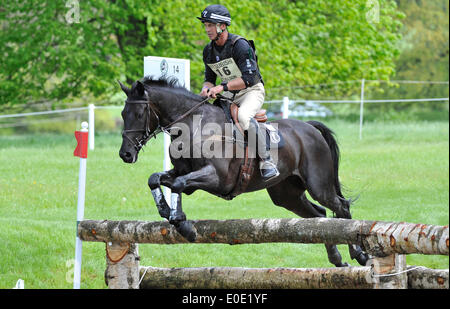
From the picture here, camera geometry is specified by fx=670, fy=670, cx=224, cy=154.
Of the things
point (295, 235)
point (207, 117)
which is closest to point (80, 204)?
point (207, 117)

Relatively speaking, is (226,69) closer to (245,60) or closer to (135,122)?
(245,60)

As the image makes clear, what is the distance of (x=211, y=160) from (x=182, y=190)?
51cm

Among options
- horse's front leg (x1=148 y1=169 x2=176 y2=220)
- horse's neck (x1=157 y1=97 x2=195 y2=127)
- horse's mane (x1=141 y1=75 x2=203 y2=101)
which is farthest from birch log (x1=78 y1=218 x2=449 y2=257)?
horse's mane (x1=141 y1=75 x2=203 y2=101)

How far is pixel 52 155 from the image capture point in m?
14.9

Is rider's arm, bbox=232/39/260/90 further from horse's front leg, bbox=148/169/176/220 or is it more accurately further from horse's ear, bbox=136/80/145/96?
horse's front leg, bbox=148/169/176/220

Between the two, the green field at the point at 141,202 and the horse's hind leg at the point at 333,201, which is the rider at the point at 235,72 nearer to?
the horse's hind leg at the point at 333,201

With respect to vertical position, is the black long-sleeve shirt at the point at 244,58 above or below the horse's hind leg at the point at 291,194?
above

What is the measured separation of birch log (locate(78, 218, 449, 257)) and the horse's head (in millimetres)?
694

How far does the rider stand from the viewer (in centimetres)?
602

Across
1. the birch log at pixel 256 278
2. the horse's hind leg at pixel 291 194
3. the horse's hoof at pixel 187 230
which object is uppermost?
the horse's hind leg at pixel 291 194

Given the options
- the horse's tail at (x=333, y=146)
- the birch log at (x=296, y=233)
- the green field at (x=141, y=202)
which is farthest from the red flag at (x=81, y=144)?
the horse's tail at (x=333, y=146)

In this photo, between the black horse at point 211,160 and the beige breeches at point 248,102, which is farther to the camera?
the beige breeches at point 248,102

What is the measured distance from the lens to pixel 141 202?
11.9m

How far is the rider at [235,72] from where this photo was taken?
602 centimetres
